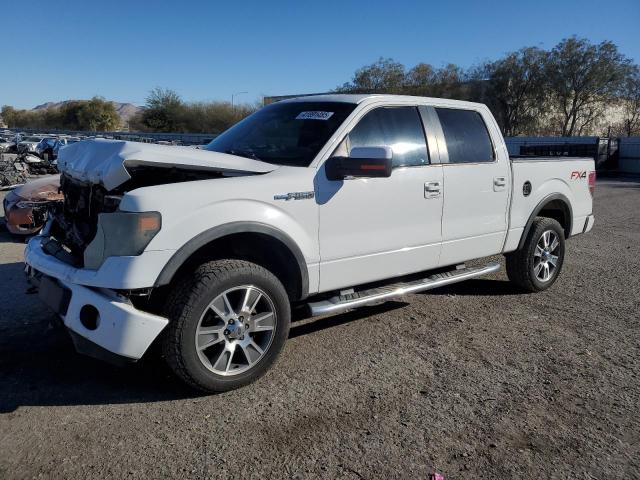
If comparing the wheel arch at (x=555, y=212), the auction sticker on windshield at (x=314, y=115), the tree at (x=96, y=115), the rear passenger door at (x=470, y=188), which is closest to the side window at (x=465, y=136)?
the rear passenger door at (x=470, y=188)

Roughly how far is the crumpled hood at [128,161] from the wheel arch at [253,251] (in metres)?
0.44

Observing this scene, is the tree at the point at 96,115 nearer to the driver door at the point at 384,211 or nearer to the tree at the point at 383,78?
the tree at the point at 383,78

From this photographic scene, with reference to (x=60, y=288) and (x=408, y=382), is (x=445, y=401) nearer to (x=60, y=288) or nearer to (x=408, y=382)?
(x=408, y=382)

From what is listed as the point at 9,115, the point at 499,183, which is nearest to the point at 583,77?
the point at 499,183

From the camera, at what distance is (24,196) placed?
7.84m

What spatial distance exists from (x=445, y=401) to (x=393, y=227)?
142 centimetres

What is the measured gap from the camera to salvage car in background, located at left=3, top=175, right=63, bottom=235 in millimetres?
7785

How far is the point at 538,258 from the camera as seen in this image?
5688mm

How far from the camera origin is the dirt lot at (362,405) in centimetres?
273

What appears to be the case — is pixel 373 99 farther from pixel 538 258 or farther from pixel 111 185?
pixel 538 258

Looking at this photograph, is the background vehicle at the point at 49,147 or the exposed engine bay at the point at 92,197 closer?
the exposed engine bay at the point at 92,197

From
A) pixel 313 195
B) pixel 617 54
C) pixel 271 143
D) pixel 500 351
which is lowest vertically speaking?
pixel 500 351

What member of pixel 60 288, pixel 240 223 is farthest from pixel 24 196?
pixel 240 223

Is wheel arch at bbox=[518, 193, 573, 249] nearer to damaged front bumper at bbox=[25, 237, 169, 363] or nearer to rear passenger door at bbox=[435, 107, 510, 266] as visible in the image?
rear passenger door at bbox=[435, 107, 510, 266]
